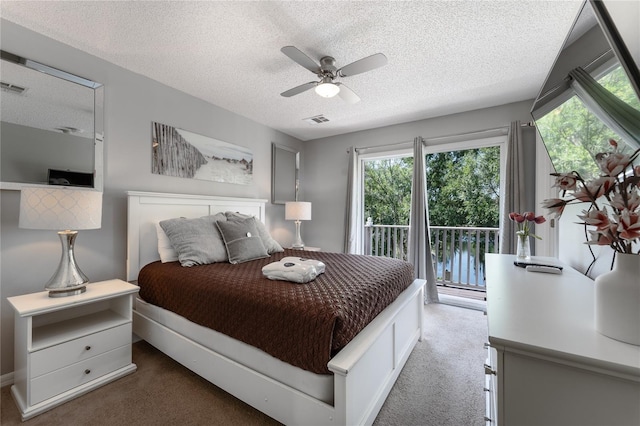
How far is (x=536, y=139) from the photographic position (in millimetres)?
2963

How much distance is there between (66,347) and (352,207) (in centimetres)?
346

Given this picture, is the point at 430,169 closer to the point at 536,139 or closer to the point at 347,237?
the point at 536,139

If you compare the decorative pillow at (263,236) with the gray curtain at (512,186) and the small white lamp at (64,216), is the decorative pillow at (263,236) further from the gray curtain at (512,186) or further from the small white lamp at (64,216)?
the gray curtain at (512,186)

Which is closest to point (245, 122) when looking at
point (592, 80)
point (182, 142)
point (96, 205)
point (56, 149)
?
point (182, 142)

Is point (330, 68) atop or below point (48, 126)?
atop

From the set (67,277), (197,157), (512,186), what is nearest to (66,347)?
(67,277)

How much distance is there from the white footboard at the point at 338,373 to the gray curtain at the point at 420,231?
4.87 ft

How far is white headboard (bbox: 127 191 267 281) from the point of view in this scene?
2.39 meters

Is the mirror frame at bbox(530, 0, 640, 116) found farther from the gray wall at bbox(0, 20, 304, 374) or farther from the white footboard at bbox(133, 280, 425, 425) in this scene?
the gray wall at bbox(0, 20, 304, 374)

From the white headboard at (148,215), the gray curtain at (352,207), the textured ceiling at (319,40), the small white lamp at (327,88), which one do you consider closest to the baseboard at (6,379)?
the white headboard at (148,215)

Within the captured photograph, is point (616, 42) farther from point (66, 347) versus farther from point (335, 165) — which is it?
point (335, 165)

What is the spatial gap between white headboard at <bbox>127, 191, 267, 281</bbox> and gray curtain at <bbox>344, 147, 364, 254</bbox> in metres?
2.19

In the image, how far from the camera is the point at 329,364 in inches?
47.6

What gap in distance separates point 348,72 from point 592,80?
1423mm
